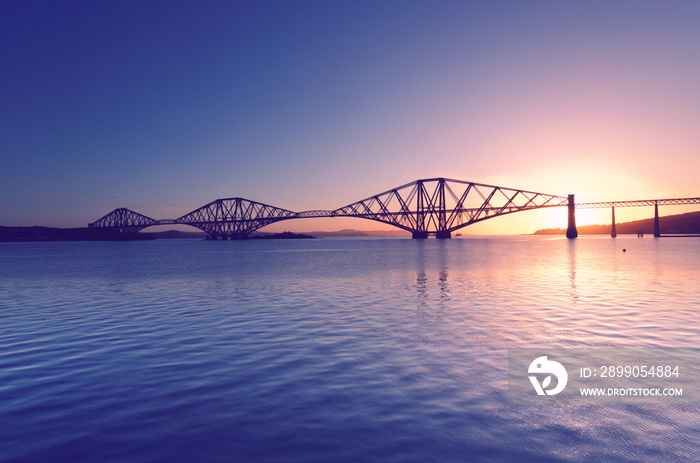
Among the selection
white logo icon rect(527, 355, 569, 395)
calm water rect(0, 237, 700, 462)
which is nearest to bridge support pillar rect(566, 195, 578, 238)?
calm water rect(0, 237, 700, 462)

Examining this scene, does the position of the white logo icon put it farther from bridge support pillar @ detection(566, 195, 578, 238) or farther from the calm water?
bridge support pillar @ detection(566, 195, 578, 238)

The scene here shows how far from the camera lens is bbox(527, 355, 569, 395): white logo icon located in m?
8.71

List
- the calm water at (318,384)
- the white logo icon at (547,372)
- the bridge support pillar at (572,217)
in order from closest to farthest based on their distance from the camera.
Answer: the calm water at (318,384) → the white logo icon at (547,372) → the bridge support pillar at (572,217)

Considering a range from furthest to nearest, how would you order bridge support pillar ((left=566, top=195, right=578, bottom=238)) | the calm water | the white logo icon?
1. bridge support pillar ((left=566, top=195, right=578, bottom=238))
2. the white logo icon
3. the calm water

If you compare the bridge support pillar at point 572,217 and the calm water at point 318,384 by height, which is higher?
the bridge support pillar at point 572,217

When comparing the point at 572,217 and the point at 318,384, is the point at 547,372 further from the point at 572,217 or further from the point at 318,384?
the point at 572,217

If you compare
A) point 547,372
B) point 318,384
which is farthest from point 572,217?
point 318,384

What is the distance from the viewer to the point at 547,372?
385 inches

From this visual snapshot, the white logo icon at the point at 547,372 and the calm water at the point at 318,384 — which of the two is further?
the white logo icon at the point at 547,372

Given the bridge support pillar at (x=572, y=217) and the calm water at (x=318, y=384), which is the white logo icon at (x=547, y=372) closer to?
the calm water at (x=318, y=384)

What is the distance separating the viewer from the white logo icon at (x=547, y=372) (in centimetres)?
871

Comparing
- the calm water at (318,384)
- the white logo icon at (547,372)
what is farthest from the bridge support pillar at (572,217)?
the white logo icon at (547,372)

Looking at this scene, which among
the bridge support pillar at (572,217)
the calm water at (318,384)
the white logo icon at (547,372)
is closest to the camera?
the calm water at (318,384)

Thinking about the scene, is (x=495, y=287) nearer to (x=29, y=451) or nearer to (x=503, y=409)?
(x=503, y=409)
